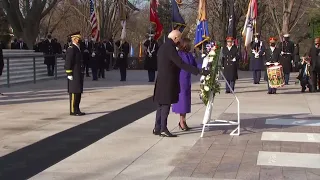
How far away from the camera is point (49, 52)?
2581 cm

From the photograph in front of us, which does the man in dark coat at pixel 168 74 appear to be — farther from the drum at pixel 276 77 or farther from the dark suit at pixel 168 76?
the drum at pixel 276 77

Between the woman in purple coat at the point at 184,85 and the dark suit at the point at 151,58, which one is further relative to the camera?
the dark suit at the point at 151,58

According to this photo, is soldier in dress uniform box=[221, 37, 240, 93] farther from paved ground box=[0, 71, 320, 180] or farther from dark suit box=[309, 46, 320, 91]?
dark suit box=[309, 46, 320, 91]

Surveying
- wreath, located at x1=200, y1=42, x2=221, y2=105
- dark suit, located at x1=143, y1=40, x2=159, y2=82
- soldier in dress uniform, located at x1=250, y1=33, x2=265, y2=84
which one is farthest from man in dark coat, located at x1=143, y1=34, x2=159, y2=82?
wreath, located at x1=200, y1=42, x2=221, y2=105

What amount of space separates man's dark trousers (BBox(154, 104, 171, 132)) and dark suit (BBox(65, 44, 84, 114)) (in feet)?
9.60

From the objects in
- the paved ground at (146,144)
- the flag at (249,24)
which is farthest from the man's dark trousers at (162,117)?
the flag at (249,24)

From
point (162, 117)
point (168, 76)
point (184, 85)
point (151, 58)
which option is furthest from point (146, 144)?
point (151, 58)

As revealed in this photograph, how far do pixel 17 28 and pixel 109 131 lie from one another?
24.8m

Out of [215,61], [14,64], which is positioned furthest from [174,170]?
[14,64]

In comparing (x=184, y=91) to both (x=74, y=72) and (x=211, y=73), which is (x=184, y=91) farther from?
(x=74, y=72)

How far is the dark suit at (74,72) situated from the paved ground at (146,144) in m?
0.43

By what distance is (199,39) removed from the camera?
1720cm

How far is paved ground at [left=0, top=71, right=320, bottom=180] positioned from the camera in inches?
268

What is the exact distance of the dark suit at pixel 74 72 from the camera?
11.5m
